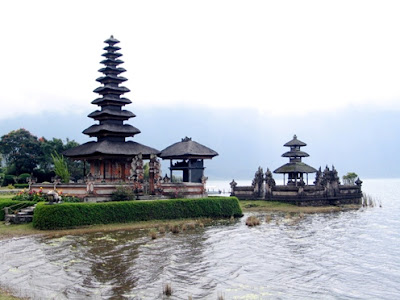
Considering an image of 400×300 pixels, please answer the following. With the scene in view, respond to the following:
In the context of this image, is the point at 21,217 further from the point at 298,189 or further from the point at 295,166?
the point at 295,166

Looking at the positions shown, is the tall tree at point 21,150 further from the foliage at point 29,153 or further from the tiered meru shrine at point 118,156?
the tiered meru shrine at point 118,156

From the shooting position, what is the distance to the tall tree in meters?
66.2

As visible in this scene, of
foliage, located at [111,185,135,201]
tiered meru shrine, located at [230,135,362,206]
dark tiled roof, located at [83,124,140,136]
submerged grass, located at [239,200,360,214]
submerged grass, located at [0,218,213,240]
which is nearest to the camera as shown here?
submerged grass, located at [0,218,213,240]

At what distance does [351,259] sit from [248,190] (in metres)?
35.5

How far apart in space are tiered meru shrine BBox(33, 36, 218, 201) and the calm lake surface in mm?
7620

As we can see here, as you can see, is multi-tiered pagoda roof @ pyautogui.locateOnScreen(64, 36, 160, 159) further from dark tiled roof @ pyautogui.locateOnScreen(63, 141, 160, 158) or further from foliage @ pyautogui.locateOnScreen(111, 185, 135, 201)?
foliage @ pyautogui.locateOnScreen(111, 185, 135, 201)

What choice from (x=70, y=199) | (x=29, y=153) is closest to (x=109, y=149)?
(x=70, y=199)

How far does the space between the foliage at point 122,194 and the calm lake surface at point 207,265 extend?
6263 millimetres

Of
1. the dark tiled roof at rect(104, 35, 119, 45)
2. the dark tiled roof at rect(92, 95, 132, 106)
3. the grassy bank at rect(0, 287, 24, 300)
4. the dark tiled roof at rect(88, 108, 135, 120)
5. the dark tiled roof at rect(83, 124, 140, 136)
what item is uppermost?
the dark tiled roof at rect(104, 35, 119, 45)

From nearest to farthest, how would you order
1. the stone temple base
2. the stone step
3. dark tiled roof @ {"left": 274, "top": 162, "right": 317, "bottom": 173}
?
1. the stone step
2. the stone temple base
3. dark tiled roof @ {"left": 274, "top": 162, "right": 317, "bottom": 173}

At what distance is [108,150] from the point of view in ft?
142

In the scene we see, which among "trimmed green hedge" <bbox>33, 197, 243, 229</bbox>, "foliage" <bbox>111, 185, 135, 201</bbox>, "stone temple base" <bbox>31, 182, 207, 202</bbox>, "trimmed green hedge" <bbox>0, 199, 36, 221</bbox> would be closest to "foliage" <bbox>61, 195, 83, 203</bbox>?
"stone temple base" <bbox>31, 182, 207, 202</bbox>

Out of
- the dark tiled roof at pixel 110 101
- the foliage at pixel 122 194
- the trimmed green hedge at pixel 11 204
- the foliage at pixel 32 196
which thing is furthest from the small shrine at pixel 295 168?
the trimmed green hedge at pixel 11 204

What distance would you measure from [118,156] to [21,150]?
2977cm
